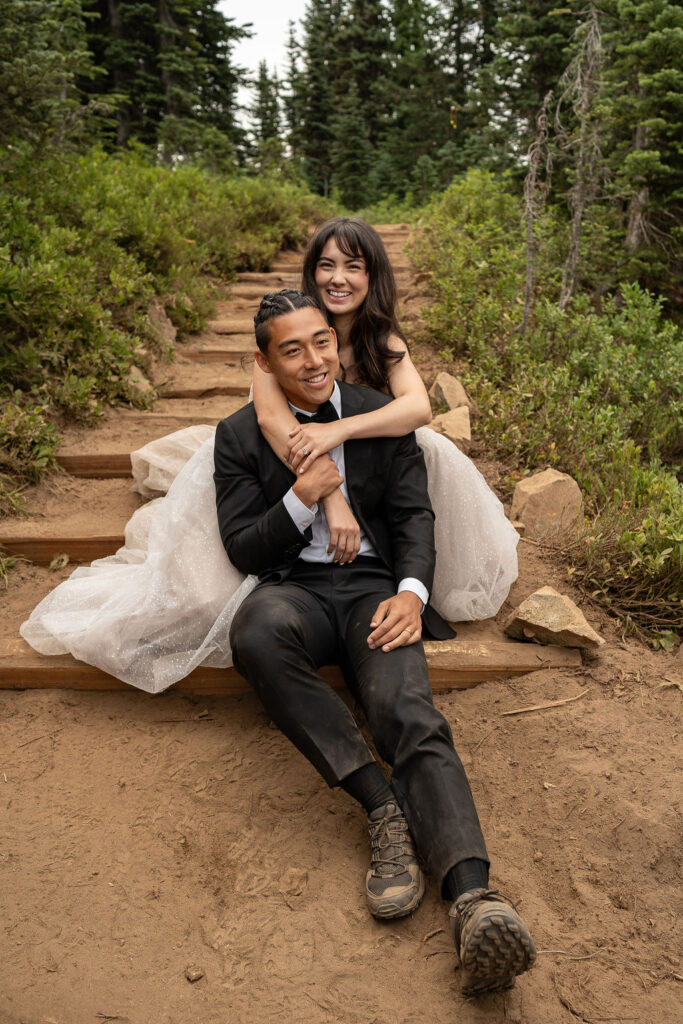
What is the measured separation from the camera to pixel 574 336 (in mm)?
5457

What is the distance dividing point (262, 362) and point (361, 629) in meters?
1.07

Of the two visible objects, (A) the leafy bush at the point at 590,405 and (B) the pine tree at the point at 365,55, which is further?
(B) the pine tree at the point at 365,55

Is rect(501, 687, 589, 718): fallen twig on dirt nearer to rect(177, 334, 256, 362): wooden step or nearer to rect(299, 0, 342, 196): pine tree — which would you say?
rect(177, 334, 256, 362): wooden step

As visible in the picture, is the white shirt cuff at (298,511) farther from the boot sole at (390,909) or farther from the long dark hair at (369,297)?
the boot sole at (390,909)

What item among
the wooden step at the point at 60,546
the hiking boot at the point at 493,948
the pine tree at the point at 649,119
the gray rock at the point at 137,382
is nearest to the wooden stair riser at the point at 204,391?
the gray rock at the point at 137,382

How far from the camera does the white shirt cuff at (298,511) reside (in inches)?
90.9

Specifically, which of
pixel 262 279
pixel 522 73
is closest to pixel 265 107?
→ pixel 522 73

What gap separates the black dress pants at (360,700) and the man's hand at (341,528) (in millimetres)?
144

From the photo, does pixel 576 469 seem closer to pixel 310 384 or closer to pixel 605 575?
pixel 605 575

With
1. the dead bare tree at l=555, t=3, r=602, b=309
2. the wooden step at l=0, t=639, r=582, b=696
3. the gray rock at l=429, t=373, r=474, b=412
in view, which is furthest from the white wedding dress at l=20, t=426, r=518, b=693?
the dead bare tree at l=555, t=3, r=602, b=309

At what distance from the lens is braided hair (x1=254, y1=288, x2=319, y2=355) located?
2422 mm

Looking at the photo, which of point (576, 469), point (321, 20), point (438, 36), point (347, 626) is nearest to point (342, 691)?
point (347, 626)

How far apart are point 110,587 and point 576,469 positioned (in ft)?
8.47

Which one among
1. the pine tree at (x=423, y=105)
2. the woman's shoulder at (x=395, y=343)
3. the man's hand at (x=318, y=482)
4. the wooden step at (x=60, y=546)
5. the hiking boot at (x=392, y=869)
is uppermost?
the pine tree at (x=423, y=105)
